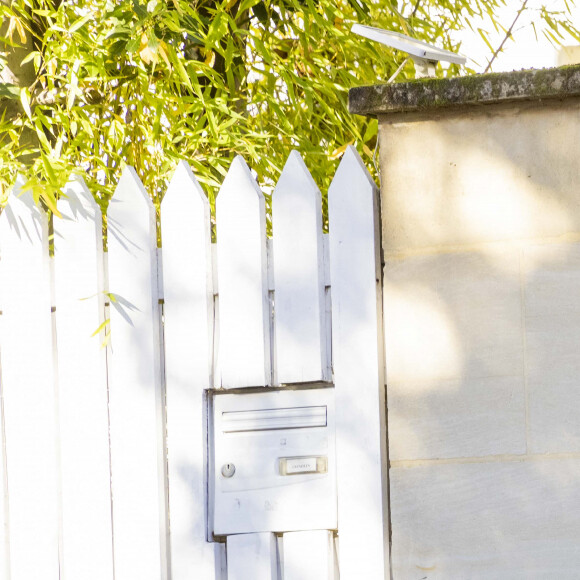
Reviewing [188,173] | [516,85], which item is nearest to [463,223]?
[516,85]

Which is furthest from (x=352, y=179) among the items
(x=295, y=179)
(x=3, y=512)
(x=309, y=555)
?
(x=3, y=512)

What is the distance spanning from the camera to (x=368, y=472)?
1839 mm

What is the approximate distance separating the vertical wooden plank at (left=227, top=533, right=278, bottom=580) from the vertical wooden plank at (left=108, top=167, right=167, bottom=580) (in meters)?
0.19

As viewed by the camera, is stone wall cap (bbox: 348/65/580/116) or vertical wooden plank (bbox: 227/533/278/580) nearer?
stone wall cap (bbox: 348/65/580/116)

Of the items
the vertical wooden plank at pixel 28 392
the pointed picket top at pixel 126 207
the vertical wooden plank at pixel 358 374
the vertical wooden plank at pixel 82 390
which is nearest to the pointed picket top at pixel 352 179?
the vertical wooden plank at pixel 358 374

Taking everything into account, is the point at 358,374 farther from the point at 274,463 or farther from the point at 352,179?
the point at 352,179

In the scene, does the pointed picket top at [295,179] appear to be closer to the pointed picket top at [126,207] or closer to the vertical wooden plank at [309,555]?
the pointed picket top at [126,207]

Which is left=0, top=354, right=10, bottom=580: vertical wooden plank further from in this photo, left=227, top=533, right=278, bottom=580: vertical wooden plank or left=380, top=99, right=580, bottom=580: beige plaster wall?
left=380, top=99, right=580, bottom=580: beige plaster wall

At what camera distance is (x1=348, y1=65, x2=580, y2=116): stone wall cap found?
67.2 inches

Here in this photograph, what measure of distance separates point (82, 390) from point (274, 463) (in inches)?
21.3

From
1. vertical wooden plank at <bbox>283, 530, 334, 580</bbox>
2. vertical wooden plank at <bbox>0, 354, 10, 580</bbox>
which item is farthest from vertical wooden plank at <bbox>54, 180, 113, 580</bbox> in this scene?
vertical wooden plank at <bbox>283, 530, 334, 580</bbox>

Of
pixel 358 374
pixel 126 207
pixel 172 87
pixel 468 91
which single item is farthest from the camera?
pixel 172 87

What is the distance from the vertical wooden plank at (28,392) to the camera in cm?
197

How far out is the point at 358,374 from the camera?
184 centimetres
